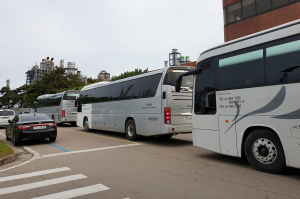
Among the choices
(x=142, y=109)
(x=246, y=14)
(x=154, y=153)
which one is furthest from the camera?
(x=246, y=14)

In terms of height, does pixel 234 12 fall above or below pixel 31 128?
above

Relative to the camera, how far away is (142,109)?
37.9ft

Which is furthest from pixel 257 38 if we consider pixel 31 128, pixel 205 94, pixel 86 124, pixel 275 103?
pixel 86 124

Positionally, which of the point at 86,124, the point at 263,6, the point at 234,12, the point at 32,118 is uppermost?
the point at 234,12

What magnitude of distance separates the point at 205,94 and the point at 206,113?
53 cm

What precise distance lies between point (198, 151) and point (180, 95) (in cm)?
246

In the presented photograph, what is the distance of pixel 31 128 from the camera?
448 inches

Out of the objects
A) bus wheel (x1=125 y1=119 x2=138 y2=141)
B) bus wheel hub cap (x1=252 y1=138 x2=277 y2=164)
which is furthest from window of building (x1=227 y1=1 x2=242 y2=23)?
bus wheel hub cap (x1=252 y1=138 x2=277 y2=164)

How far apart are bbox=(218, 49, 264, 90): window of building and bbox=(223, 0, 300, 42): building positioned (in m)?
17.7

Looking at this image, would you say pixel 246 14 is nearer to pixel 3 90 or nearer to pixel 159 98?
pixel 159 98

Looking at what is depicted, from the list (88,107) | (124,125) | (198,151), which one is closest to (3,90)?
(88,107)

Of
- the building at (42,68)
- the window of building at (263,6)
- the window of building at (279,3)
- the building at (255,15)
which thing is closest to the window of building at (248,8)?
the building at (255,15)

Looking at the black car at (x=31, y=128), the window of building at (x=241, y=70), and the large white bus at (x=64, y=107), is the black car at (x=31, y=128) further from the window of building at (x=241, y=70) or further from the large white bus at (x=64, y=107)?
the large white bus at (x=64, y=107)

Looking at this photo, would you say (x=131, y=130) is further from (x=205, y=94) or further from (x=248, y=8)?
(x=248, y=8)
